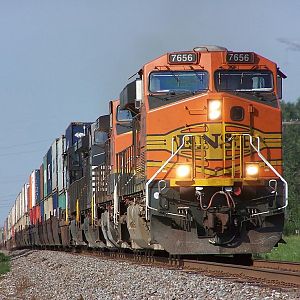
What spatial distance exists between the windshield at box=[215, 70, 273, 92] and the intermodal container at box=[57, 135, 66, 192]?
16.4 meters

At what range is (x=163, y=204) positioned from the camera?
44.3 feet

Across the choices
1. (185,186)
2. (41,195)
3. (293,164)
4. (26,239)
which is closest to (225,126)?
(185,186)

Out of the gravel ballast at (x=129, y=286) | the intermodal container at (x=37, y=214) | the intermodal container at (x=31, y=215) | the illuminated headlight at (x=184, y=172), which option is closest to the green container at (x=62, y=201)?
the intermodal container at (x=37, y=214)


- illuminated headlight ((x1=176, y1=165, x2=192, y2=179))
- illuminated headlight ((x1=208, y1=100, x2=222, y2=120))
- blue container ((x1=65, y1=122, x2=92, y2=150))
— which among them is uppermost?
blue container ((x1=65, y1=122, x2=92, y2=150))

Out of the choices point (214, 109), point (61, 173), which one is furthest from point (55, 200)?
point (214, 109)

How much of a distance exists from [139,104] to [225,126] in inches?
78.3

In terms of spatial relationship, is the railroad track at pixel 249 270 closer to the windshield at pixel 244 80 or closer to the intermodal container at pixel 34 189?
the windshield at pixel 244 80

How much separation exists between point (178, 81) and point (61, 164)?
16864 mm

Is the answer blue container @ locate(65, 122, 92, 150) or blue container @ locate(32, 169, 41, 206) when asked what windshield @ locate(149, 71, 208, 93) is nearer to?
blue container @ locate(65, 122, 92, 150)

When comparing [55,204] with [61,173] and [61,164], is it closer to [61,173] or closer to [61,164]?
[61,173]

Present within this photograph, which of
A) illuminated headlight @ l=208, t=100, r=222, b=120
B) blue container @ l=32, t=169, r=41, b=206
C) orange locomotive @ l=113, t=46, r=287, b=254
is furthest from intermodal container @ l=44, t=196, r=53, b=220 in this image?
illuminated headlight @ l=208, t=100, r=222, b=120

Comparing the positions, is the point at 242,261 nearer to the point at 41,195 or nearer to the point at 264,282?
the point at 264,282

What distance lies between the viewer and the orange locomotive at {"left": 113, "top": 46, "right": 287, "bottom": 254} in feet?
43.9

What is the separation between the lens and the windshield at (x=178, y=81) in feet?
45.5
